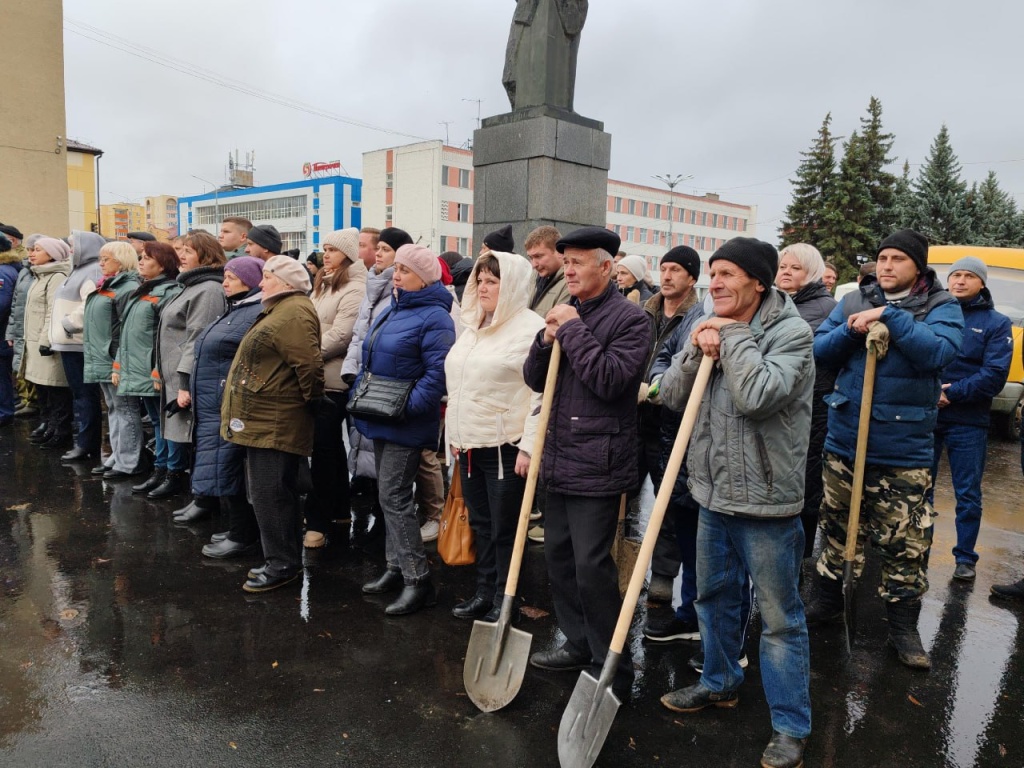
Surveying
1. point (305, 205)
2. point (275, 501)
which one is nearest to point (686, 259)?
point (275, 501)

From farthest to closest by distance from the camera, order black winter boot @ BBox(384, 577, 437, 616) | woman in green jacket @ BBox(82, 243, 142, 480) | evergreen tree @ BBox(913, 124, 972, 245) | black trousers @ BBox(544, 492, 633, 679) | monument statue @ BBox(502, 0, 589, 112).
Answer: evergreen tree @ BBox(913, 124, 972, 245)
monument statue @ BBox(502, 0, 589, 112)
woman in green jacket @ BBox(82, 243, 142, 480)
black winter boot @ BBox(384, 577, 437, 616)
black trousers @ BBox(544, 492, 633, 679)

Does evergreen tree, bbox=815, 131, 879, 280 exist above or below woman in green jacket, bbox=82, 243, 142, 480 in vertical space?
above

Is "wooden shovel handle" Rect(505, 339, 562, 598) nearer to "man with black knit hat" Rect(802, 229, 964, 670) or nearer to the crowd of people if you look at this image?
the crowd of people

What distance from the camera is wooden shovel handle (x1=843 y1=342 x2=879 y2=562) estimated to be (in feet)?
11.8

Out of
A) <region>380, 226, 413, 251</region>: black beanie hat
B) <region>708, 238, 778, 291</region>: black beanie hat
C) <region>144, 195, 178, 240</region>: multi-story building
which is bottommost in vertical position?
<region>708, 238, 778, 291</region>: black beanie hat

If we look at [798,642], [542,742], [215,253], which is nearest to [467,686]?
[542,742]

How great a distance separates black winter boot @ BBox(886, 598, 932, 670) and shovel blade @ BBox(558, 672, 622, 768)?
186 cm

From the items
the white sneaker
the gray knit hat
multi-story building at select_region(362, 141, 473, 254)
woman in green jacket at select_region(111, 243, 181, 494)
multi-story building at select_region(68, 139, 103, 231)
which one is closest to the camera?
the gray knit hat

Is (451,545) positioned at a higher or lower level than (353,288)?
lower

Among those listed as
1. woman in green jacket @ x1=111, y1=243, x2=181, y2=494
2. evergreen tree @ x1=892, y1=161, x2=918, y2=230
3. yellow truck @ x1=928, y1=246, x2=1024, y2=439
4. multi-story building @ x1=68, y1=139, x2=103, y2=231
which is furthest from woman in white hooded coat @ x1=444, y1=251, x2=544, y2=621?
multi-story building @ x1=68, y1=139, x2=103, y2=231

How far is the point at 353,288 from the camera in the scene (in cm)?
550

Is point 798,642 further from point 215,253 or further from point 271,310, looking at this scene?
point 215,253

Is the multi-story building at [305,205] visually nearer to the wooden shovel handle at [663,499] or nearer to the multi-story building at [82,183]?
the multi-story building at [82,183]

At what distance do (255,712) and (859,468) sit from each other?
2.99 m
